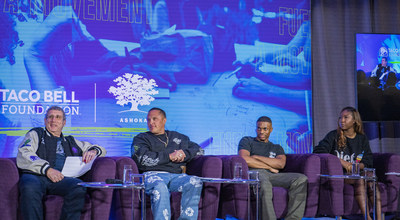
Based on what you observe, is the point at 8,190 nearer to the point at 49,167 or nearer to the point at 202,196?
the point at 49,167

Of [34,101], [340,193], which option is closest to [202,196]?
Answer: [340,193]

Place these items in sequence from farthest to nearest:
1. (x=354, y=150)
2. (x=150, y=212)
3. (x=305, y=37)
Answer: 1. (x=305, y=37)
2. (x=354, y=150)
3. (x=150, y=212)

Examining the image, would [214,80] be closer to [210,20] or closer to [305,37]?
[210,20]

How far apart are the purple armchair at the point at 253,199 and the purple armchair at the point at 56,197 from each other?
0.98 meters

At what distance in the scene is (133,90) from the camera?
579cm

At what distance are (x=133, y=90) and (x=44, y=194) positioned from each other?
2091 millimetres

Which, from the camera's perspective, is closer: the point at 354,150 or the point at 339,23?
the point at 354,150

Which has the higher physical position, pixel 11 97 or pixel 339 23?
pixel 339 23

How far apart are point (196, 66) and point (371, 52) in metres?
2.01

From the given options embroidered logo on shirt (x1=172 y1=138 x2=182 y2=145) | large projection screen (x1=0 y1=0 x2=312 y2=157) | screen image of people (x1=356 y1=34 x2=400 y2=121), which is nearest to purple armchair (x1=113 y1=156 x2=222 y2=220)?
embroidered logo on shirt (x1=172 y1=138 x2=182 y2=145)

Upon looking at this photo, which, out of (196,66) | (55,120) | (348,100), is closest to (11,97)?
(55,120)

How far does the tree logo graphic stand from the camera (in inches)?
227

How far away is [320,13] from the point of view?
6488 mm

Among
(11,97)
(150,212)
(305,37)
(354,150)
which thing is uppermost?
(305,37)
